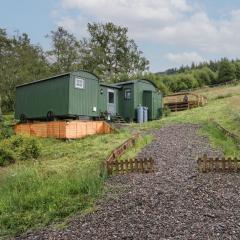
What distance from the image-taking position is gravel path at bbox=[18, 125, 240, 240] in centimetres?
720

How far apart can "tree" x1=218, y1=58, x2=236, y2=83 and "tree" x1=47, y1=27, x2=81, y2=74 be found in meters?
26.9

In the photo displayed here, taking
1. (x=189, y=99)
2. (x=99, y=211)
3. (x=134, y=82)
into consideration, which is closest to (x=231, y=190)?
(x=99, y=211)

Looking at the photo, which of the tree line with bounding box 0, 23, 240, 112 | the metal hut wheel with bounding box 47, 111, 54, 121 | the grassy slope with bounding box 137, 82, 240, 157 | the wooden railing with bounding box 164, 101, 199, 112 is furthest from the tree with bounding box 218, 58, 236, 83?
the metal hut wheel with bounding box 47, 111, 54, 121

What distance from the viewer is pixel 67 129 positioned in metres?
22.5

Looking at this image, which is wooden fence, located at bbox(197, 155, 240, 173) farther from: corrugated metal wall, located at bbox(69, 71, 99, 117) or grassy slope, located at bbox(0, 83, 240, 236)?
corrugated metal wall, located at bbox(69, 71, 99, 117)

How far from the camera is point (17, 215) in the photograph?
29.1 ft

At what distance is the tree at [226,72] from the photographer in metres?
65.7

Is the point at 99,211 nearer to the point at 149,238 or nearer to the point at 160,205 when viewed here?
the point at 160,205

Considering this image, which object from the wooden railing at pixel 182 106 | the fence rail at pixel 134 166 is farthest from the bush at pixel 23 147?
the wooden railing at pixel 182 106

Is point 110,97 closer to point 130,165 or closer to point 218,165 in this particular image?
point 130,165

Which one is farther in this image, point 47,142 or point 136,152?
point 47,142

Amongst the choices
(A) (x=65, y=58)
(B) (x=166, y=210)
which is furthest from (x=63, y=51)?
(B) (x=166, y=210)

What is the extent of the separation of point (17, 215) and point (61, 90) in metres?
16.9

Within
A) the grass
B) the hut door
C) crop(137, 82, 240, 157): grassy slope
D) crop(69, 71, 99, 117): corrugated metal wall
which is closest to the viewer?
the grass
